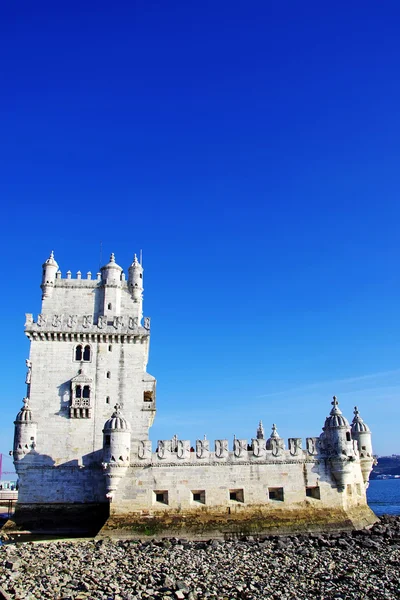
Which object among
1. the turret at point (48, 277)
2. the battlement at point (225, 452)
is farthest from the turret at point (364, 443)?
the turret at point (48, 277)

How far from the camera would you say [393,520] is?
125 ft

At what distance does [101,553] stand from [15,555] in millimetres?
4151

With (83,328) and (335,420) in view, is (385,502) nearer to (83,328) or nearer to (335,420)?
(335,420)

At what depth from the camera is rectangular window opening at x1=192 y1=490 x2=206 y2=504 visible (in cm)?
3262

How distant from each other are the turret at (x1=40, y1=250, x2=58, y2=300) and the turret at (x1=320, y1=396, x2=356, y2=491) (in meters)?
22.4

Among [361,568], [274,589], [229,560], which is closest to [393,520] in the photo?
[361,568]

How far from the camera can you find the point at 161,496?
32.7 m

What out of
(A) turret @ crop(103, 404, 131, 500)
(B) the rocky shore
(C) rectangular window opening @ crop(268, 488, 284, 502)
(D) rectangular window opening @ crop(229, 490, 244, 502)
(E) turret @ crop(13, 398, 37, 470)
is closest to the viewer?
(B) the rocky shore

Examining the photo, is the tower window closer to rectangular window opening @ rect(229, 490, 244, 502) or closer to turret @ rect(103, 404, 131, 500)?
turret @ rect(103, 404, 131, 500)

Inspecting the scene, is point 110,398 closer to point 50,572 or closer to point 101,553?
point 101,553

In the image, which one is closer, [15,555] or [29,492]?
[15,555]

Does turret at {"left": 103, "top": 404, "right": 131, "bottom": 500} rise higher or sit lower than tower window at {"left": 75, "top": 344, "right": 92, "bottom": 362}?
lower

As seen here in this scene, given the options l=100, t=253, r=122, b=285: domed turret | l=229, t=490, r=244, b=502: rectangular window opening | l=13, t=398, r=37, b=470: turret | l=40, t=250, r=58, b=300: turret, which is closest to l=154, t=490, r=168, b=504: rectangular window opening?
l=229, t=490, r=244, b=502: rectangular window opening

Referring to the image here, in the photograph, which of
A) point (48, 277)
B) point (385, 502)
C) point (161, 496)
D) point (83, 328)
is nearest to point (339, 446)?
point (161, 496)
